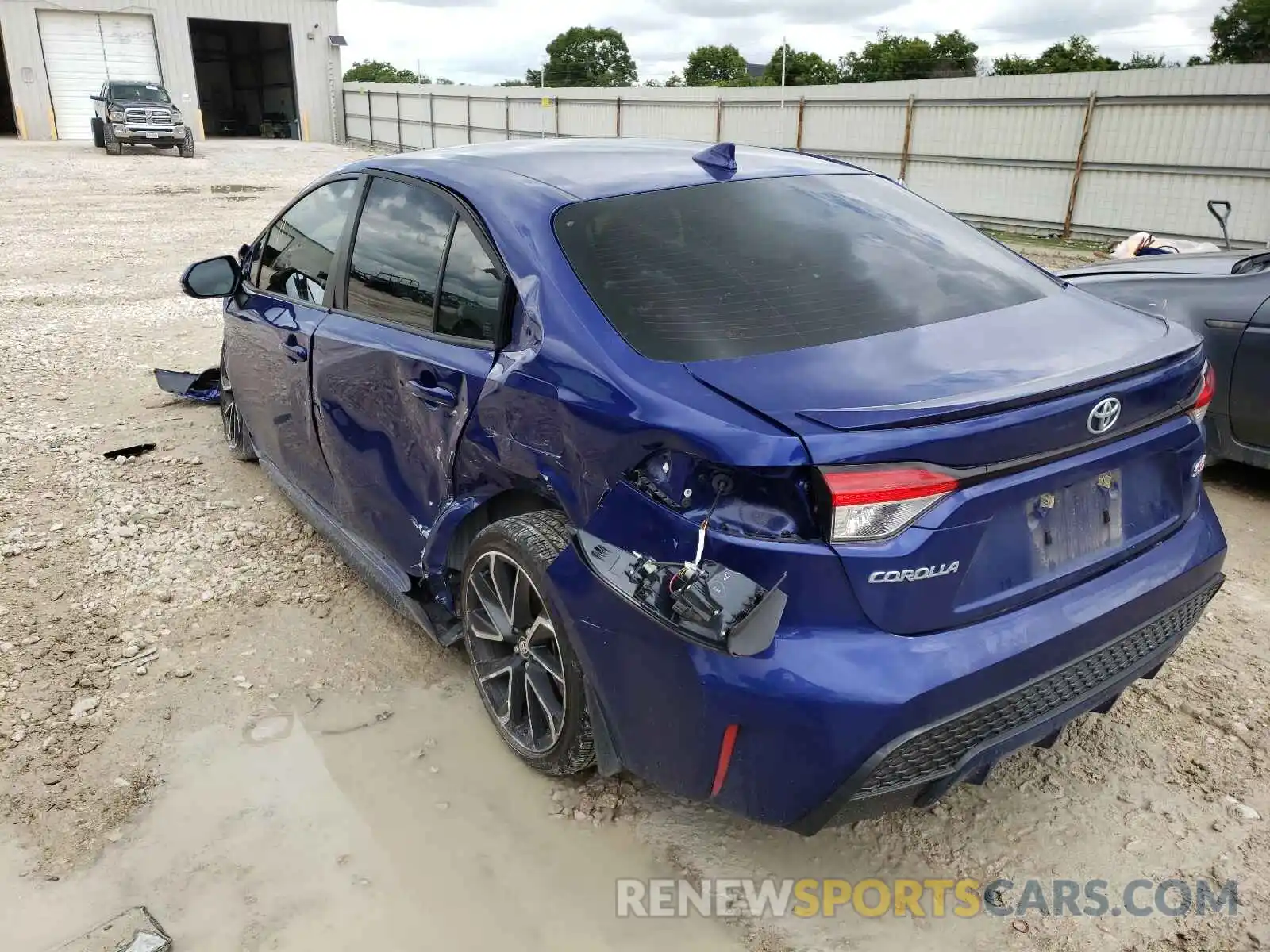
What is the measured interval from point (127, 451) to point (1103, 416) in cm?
487

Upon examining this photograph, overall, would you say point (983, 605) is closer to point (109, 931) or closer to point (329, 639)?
point (109, 931)

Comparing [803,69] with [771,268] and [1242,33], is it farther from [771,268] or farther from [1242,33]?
[771,268]

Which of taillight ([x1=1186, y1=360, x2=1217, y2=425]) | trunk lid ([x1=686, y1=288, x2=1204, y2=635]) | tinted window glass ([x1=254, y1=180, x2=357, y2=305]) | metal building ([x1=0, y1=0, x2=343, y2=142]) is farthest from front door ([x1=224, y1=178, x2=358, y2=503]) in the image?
metal building ([x1=0, y1=0, x2=343, y2=142])

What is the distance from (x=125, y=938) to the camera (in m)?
2.18

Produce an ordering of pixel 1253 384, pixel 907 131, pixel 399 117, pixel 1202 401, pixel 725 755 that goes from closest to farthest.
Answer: pixel 725 755
pixel 1202 401
pixel 1253 384
pixel 907 131
pixel 399 117

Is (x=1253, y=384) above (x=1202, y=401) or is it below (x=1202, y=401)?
below

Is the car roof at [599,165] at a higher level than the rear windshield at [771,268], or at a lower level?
higher

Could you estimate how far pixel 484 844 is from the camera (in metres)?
2.46

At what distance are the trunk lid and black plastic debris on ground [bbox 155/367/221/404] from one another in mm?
4881

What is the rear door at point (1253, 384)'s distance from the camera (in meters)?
4.24

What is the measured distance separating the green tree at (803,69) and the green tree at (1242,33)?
17088 mm

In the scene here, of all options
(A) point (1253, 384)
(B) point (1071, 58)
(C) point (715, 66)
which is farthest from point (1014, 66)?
(A) point (1253, 384)

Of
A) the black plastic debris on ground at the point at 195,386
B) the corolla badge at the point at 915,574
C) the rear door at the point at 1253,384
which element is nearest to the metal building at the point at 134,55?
the black plastic debris on ground at the point at 195,386

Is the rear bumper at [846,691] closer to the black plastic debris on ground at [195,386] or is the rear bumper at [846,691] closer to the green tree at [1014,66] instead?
the black plastic debris on ground at [195,386]
